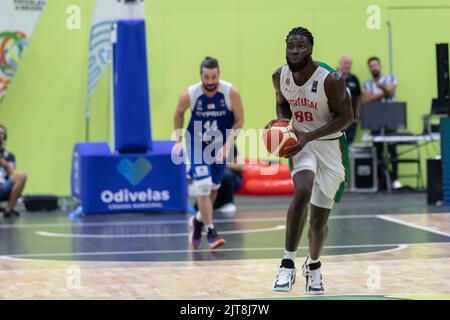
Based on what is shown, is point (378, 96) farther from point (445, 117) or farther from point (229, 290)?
point (229, 290)

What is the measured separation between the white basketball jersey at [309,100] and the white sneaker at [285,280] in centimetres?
106

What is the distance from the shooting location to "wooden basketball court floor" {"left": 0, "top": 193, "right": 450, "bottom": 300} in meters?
7.67

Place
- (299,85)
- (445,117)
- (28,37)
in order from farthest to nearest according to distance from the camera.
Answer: (28,37), (445,117), (299,85)

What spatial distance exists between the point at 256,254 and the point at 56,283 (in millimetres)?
2586

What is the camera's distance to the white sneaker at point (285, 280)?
7367 mm

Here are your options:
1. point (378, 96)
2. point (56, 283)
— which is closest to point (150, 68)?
point (378, 96)

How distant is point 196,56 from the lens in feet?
63.0

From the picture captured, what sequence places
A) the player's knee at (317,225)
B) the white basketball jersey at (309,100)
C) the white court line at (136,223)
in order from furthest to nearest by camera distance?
the white court line at (136,223), the player's knee at (317,225), the white basketball jersey at (309,100)

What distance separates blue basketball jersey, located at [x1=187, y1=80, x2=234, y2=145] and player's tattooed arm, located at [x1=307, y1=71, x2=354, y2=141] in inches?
138

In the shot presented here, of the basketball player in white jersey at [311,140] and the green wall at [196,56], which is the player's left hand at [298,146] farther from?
the green wall at [196,56]

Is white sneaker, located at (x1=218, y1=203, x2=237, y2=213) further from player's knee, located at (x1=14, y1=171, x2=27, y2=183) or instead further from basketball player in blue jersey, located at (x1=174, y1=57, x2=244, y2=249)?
basketball player in blue jersey, located at (x1=174, y1=57, x2=244, y2=249)

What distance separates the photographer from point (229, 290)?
7637mm

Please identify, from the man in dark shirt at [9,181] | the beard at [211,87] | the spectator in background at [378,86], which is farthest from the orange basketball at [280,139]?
the spectator in background at [378,86]

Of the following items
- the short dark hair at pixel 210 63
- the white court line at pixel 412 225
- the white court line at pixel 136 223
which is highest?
the short dark hair at pixel 210 63
